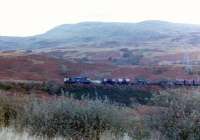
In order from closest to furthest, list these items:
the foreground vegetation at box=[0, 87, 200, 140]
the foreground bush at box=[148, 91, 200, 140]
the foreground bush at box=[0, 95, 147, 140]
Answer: the foreground bush at box=[148, 91, 200, 140] → the foreground vegetation at box=[0, 87, 200, 140] → the foreground bush at box=[0, 95, 147, 140]

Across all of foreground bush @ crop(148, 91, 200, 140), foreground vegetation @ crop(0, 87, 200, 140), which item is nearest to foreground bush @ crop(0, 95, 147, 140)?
foreground vegetation @ crop(0, 87, 200, 140)

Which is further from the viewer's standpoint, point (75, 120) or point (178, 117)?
point (75, 120)

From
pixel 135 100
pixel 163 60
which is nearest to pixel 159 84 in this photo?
pixel 135 100

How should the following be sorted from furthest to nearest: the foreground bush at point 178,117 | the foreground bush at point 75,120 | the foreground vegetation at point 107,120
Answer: the foreground bush at point 75,120 → the foreground vegetation at point 107,120 → the foreground bush at point 178,117

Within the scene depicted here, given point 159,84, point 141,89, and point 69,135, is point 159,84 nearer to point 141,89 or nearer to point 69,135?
point 141,89

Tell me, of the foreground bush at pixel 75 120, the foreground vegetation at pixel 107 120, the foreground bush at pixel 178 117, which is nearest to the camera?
the foreground bush at pixel 178 117

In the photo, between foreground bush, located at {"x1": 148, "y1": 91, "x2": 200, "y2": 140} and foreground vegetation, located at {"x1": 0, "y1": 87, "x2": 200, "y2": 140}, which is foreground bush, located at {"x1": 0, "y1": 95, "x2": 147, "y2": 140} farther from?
foreground bush, located at {"x1": 148, "y1": 91, "x2": 200, "y2": 140}

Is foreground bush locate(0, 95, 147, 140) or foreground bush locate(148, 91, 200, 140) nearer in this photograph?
foreground bush locate(148, 91, 200, 140)

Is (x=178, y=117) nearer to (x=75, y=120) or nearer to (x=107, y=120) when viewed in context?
(x=107, y=120)

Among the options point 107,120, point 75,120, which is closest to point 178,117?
point 107,120

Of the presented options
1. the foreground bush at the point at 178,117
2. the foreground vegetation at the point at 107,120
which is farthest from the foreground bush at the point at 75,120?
the foreground bush at the point at 178,117

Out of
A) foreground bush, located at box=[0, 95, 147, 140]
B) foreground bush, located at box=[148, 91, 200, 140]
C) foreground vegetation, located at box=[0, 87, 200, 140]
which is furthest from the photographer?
foreground bush, located at box=[0, 95, 147, 140]

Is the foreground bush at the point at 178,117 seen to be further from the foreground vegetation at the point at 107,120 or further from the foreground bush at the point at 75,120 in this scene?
the foreground bush at the point at 75,120

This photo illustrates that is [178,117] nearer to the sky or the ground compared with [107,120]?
nearer to the sky
